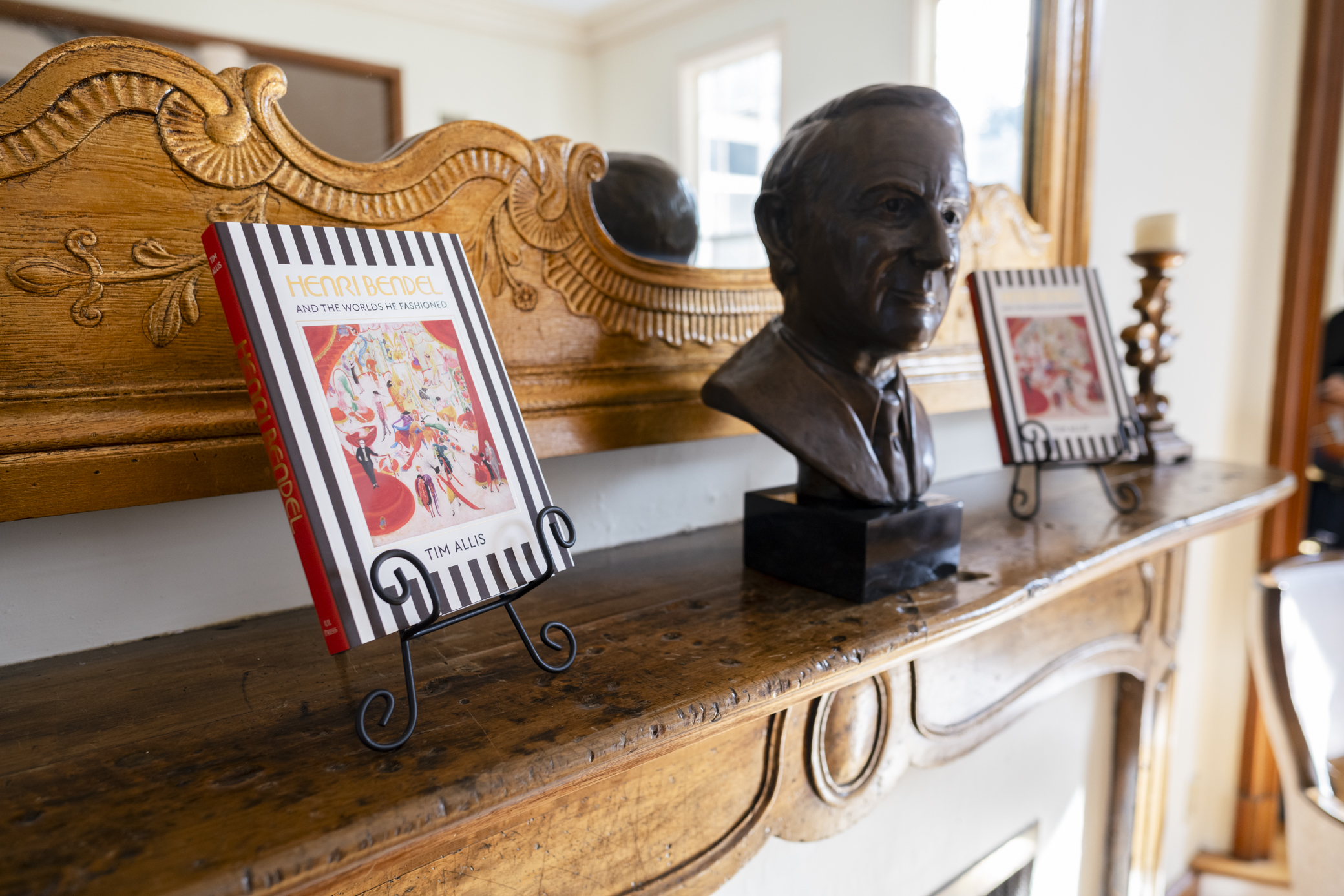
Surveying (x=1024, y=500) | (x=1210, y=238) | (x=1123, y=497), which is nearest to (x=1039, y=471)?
(x=1024, y=500)

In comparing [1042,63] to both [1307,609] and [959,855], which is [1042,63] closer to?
[1307,609]

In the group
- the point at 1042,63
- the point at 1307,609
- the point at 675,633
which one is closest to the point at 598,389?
the point at 675,633

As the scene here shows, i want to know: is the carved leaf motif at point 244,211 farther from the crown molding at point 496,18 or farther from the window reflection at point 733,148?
the window reflection at point 733,148

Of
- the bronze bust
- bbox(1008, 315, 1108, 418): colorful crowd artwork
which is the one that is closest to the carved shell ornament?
the bronze bust

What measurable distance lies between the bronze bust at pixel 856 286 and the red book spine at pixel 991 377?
200mm

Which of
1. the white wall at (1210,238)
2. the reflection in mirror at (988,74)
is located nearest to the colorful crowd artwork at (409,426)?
the reflection in mirror at (988,74)

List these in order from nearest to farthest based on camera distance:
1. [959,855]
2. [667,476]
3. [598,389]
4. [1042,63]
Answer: [598,389] < [667,476] < [959,855] < [1042,63]

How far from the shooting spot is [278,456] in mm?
439

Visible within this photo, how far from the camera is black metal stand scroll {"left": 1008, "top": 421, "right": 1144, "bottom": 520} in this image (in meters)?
0.94

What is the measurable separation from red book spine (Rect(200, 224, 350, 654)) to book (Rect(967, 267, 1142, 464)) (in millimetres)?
784

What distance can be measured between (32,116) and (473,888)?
607mm

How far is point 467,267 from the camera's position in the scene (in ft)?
1.86

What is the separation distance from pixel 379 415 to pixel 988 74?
4.04 ft

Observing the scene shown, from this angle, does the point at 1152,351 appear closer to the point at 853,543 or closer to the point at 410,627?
the point at 853,543
